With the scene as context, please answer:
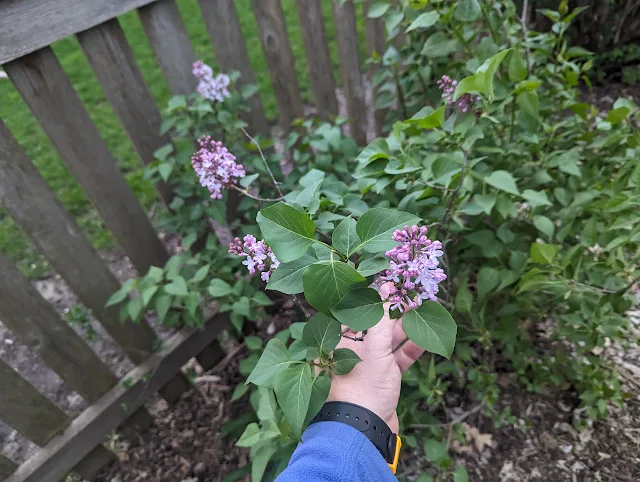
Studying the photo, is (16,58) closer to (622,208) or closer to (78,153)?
(78,153)

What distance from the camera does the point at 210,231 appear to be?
240cm

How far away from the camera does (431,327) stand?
86 cm

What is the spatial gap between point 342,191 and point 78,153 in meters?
1.13

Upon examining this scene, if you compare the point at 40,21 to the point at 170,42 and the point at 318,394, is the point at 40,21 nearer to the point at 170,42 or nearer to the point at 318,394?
the point at 170,42

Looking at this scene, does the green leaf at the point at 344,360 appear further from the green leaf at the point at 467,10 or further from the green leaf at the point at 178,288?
the green leaf at the point at 467,10

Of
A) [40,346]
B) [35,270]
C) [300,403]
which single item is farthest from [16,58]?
[35,270]

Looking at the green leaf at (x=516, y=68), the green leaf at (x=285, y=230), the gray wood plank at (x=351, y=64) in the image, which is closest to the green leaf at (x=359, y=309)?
the green leaf at (x=285, y=230)

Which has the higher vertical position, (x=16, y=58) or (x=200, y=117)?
(x=16, y=58)

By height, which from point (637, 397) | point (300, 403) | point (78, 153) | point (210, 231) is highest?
point (78, 153)

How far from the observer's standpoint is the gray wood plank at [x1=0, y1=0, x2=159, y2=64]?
152 centimetres

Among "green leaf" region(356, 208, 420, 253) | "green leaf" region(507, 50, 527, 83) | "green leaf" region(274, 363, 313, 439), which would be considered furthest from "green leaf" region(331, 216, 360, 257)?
"green leaf" region(507, 50, 527, 83)

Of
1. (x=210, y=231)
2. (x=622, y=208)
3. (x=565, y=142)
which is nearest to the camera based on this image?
(x=622, y=208)

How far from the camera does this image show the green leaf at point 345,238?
0.89 metres

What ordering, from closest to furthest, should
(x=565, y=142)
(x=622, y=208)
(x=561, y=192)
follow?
(x=622, y=208)
(x=561, y=192)
(x=565, y=142)
